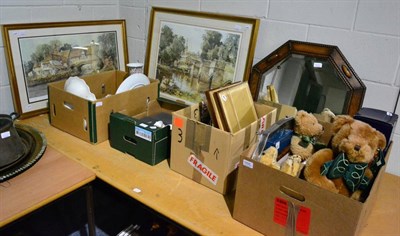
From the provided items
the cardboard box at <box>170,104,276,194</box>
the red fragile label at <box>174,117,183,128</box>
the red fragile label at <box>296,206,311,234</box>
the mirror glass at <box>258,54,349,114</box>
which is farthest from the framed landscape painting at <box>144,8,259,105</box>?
the red fragile label at <box>296,206,311,234</box>

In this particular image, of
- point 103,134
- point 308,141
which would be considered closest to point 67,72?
point 103,134

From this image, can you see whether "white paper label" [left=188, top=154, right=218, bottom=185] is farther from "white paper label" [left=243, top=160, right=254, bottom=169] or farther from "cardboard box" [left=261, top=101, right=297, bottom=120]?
"cardboard box" [left=261, top=101, right=297, bottom=120]

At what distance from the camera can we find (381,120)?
115 cm

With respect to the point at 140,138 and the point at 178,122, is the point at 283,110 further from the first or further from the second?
the point at 140,138

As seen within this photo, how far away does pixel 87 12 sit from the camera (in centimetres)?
189

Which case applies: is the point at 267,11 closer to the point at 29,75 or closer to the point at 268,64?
the point at 268,64

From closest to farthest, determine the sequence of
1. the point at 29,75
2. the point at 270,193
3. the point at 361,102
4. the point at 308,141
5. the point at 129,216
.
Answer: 1. the point at 270,193
2. the point at 308,141
3. the point at 361,102
4. the point at 29,75
5. the point at 129,216

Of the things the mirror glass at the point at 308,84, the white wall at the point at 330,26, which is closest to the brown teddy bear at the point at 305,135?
the mirror glass at the point at 308,84

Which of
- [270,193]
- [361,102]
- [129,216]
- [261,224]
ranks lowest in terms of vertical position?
[129,216]

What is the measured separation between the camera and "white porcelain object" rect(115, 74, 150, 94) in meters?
1.66

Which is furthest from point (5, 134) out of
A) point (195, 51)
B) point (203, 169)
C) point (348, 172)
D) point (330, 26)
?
point (330, 26)

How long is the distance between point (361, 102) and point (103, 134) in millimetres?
1153

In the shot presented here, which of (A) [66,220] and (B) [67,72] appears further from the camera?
(A) [66,220]

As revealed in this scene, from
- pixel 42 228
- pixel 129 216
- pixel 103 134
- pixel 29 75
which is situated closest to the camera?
pixel 103 134
